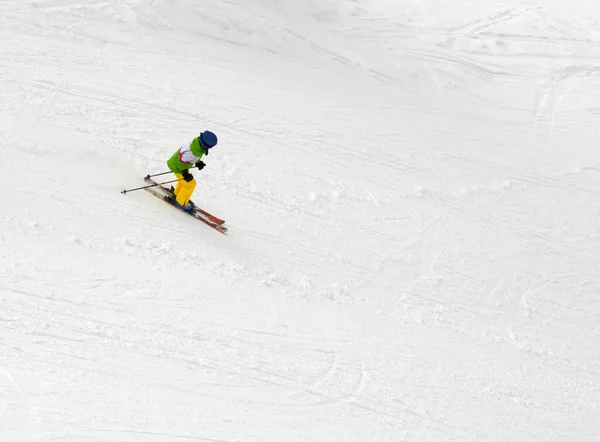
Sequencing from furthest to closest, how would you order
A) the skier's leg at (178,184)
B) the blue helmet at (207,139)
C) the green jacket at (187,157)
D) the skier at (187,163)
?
the skier's leg at (178,184), the green jacket at (187,157), the skier at (187,163), the blue helmet at (207,139)

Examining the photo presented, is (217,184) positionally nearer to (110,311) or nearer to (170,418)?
(110,311)

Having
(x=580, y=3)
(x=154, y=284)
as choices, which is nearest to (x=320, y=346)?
(x=154, y=284)

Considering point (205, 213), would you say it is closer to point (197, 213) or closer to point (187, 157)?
point (197, 213)

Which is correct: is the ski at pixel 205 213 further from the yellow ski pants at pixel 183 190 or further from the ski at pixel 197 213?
the yellow ski pants at pixel 183 190

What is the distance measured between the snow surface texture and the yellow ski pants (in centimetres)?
28

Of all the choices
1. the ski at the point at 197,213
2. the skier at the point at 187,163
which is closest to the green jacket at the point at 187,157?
the skier at the point at 187,163

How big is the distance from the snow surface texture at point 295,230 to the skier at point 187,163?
342 mm

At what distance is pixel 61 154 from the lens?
38.7 feet

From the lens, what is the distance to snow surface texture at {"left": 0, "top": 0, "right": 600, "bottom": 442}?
8625 millimetres

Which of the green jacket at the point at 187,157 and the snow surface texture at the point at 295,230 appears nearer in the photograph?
the snow surface texture at the point at 295,230

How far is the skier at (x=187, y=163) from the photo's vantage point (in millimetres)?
10383

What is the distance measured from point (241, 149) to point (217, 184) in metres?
1.39

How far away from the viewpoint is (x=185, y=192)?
11.0 meters

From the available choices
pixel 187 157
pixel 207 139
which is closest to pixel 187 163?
pixel 187 157
